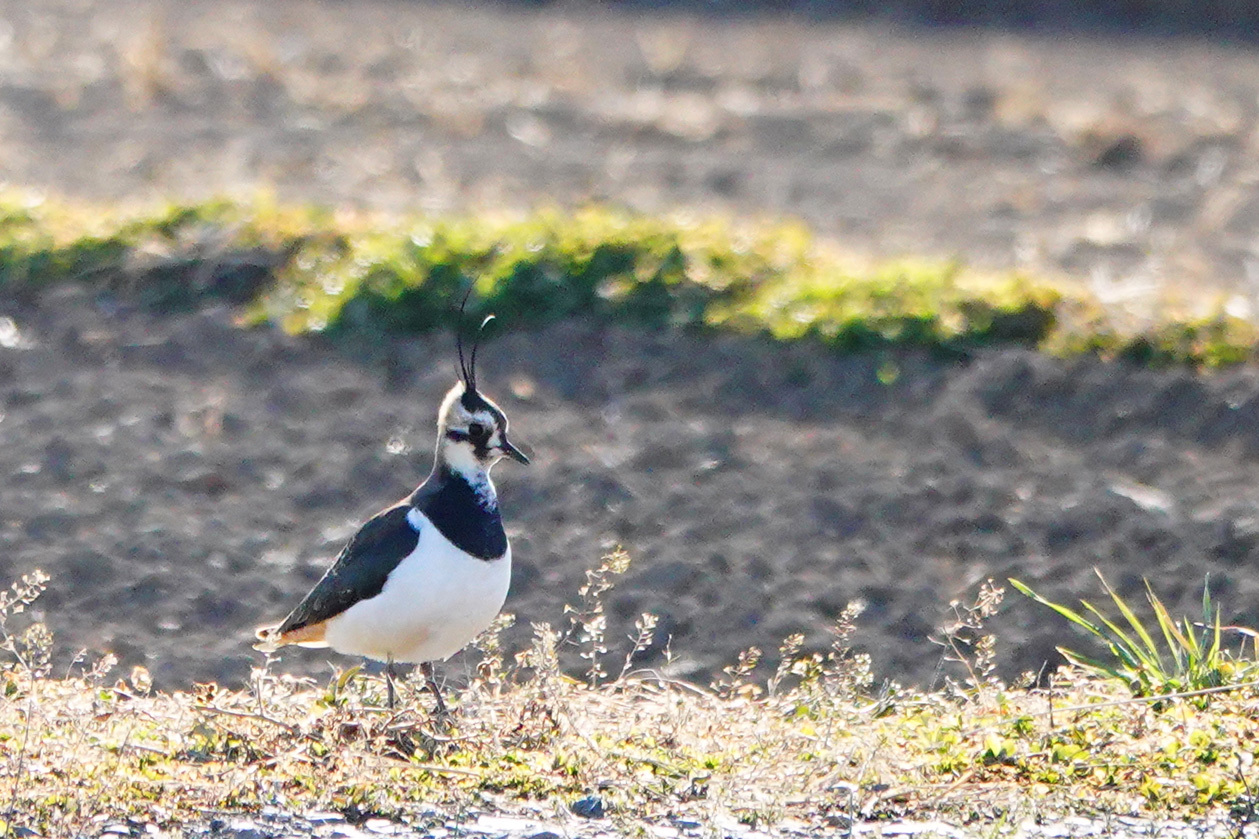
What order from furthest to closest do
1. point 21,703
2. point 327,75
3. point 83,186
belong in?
point 327,75 < point 83,186 < point 21,703

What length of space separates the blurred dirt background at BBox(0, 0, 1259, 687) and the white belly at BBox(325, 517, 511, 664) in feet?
3.82

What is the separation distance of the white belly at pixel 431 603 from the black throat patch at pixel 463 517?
2cm

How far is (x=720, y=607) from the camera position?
6742mm

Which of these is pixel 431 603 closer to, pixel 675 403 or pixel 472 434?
pixel 472 434

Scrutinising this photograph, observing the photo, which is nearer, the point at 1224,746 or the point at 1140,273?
the point at 1224,746

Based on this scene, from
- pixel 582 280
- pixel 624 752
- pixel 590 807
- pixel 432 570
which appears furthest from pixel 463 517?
pixel 582 280

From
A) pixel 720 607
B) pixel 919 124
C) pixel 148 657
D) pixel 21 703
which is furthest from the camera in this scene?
pixel 919 124

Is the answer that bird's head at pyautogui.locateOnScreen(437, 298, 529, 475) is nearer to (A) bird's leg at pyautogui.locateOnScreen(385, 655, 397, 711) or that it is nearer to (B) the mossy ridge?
(A) bird's leg at pyautogui.locateOnScreen(385, 655, 397, 711)

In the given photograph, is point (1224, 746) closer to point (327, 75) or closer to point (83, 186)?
point (83, 186)

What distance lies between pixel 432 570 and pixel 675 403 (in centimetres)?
337

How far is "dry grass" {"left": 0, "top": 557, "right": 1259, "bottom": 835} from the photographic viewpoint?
469 cm

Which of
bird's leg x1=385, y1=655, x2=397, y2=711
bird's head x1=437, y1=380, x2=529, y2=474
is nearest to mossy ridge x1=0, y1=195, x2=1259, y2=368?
bird's head x1=437, y1=380, x2=529, y2=474

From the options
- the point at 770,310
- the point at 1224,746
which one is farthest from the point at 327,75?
the point at 1224,746

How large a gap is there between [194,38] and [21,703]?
436 inches
